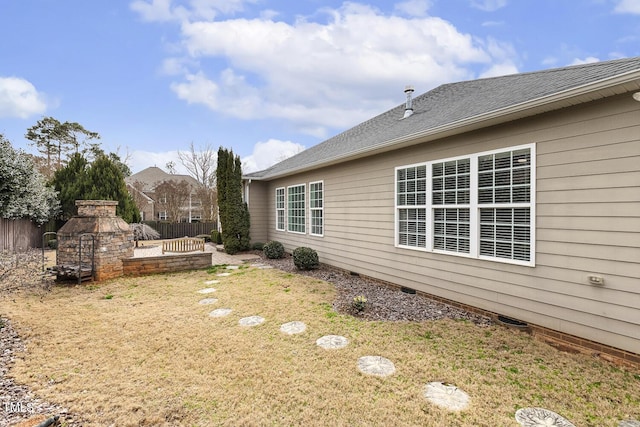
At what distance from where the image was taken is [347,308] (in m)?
4.77

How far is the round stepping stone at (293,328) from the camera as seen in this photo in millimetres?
3875

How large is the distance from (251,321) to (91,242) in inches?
195

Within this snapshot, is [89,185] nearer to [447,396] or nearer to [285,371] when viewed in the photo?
[285,371]

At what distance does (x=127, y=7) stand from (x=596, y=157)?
1055 centimetres

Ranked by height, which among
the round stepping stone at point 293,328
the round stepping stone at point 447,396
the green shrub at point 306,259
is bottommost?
the round stepping stone at point 293,328

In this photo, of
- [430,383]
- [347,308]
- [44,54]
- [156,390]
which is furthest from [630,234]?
[44,54]

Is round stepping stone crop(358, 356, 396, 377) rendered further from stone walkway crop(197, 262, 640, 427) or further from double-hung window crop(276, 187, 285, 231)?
double-hung window crop(276, 187, 285, 231)

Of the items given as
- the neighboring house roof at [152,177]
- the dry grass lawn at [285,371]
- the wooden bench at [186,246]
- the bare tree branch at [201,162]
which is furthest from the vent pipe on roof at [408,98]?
the neighboring house roof at [152,177]

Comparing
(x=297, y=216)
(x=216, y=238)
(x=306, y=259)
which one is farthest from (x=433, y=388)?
(x=216, y=238)

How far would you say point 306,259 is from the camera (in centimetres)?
781

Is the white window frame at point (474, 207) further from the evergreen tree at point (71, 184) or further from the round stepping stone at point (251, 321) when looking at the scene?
the evergreen tree at point (71, 184)

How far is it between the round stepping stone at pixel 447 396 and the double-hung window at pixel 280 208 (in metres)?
8.78

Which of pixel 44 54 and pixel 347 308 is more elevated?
pixel 44 54

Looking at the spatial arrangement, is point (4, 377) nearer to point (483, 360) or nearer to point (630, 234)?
point (483, 360)
